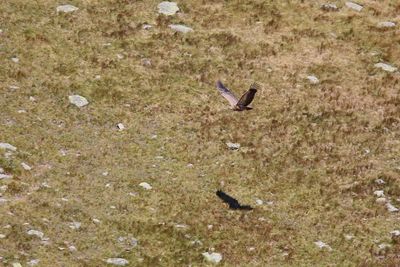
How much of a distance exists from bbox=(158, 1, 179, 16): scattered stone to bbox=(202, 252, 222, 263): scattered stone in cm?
1576

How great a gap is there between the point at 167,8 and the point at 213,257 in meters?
16.4

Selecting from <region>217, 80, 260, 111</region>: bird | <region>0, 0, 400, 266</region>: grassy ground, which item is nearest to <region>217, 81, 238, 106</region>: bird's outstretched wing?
<region>217, 80, 260, 111</region>: bird

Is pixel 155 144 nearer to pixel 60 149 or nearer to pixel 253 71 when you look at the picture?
pixel 60 149

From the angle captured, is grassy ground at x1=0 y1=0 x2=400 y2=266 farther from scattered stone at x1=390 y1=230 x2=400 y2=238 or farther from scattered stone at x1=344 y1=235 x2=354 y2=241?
scattered stone at x1=390 y1=230 x2=400 y2=238

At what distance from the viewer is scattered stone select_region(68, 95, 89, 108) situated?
25.7 meters

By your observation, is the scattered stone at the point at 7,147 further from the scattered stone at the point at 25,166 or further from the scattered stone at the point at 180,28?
the scattered stone at the point at 180,28

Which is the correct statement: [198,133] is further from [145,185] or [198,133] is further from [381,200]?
[381,200]

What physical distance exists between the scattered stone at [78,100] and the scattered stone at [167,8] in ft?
26.2

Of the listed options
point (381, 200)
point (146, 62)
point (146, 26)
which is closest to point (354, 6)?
point (146, 26)

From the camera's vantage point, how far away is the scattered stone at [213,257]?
743 inches

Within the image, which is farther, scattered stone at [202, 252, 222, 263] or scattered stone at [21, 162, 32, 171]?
scattered stone at [21, 162, 32, 171]

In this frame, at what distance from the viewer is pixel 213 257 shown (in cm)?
1898

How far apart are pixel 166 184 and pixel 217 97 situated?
650 centimetres

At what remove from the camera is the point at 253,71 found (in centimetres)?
2972
